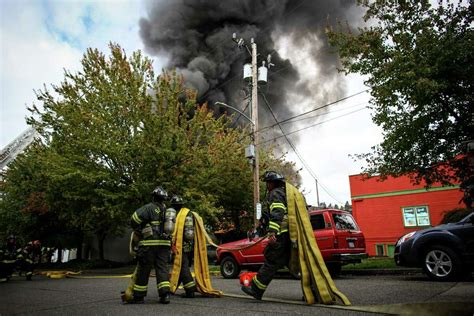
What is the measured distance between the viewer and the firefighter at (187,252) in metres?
5.84

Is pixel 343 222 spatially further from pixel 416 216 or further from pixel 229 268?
pixel 416 216

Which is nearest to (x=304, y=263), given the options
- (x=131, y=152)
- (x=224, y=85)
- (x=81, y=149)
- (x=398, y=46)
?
(x=398, y=46)

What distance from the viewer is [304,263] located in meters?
4.75

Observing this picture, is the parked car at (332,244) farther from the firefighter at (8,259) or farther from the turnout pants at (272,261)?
the firefighter at (8,259)

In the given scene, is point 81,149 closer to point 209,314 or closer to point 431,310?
point 209,314

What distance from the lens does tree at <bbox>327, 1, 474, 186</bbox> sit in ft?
30.8

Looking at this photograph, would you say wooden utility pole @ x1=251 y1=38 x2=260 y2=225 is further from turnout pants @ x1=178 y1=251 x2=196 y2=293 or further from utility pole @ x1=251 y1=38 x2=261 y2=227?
turnout pants @ x1=178 y1=251 x2=196 y2=293

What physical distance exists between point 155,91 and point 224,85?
29.5 ft

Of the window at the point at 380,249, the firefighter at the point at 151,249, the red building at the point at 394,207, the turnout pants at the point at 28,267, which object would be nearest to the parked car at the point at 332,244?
the firefighter at the point at 151,249

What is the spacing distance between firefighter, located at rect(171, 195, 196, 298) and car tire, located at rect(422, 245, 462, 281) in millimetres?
5018

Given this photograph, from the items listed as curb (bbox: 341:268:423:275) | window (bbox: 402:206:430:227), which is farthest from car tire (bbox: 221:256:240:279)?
window (bbox: 402:206:430:227)

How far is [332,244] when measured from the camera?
8984mm

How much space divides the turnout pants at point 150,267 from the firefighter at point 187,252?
1.57 feet

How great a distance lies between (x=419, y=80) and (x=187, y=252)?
7.31 m
